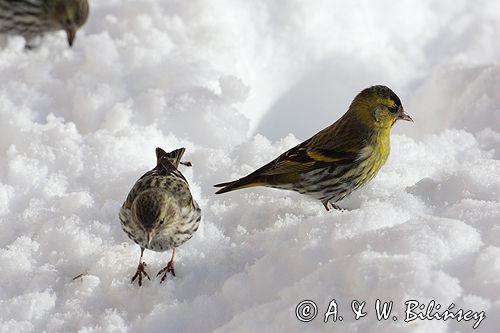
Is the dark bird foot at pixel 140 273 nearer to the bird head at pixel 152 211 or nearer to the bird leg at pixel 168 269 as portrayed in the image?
the bird leg at pixel 168 269

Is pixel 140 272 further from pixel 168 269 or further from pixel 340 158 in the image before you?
pixel 340 158

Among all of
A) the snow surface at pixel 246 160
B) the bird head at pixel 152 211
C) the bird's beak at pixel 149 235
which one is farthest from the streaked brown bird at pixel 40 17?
the bird's beak at pixel 149 235

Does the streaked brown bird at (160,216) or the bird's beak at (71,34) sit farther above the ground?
the bird's beak at (71,34)

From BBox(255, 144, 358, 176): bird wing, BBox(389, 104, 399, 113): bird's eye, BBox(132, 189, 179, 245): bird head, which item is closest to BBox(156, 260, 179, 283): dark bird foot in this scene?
BBox(132, 189, 179, 245): bird head

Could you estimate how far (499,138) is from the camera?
482 cm

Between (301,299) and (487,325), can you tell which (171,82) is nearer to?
(301,299)

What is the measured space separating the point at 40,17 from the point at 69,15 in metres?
0.25

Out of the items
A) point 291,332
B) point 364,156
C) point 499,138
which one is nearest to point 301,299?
point 291,332

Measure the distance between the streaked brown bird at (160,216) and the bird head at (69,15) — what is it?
7.34ft

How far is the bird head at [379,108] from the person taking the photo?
4.43 metres

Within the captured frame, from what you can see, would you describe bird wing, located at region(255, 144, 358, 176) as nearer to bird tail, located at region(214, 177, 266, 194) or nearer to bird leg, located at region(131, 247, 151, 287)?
bird tail, located at region(214, 177, 266, 194)

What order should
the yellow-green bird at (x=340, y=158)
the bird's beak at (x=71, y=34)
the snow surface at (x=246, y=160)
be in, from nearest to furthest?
the snow surface at (x=246, y=160)
the yellow-green bird at (x=340, y=158)
the bird's beak at (x=71, y=34)

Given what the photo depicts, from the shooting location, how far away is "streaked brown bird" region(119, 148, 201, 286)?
12.0 ft

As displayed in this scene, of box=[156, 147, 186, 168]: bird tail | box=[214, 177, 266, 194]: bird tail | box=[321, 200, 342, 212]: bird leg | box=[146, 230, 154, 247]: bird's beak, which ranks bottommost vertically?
box=[146, 230, 154, 247]: bird's beak
